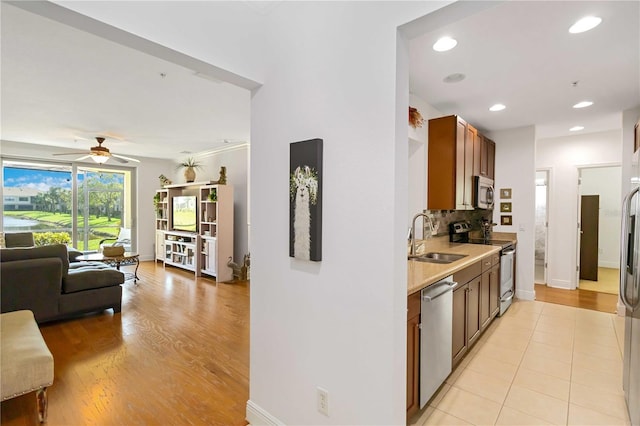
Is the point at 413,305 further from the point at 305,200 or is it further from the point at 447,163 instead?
the point at 447,163

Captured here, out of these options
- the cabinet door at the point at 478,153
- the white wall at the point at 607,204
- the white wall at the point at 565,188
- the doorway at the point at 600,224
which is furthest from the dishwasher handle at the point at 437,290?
the white wall at the point at 607,204

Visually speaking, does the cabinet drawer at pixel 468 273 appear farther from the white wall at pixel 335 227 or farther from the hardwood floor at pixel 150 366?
the hardwood floor at pixel 150 366

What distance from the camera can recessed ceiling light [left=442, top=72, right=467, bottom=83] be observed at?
286cm

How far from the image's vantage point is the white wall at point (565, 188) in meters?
5.16

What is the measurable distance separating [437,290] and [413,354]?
46 cm

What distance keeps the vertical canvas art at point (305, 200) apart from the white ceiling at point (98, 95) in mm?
1933

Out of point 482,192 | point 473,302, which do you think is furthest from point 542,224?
point 473,302

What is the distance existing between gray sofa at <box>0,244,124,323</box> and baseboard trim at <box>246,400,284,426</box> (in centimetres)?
296

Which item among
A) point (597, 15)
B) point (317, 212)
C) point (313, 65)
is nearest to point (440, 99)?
point (597, 15)

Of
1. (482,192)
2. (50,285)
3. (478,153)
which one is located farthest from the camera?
(482,192)

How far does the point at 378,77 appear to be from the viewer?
56.4 inches

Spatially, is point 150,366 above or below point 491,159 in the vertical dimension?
below

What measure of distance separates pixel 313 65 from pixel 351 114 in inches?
16.0

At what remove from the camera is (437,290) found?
6.95 feet
